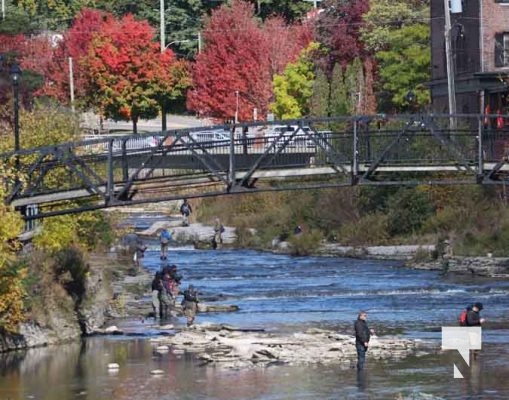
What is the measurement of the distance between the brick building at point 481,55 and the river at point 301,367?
19817 millimetres

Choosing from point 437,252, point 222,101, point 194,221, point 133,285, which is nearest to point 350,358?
point 133,285

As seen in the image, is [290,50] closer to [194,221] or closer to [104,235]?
[194,221]

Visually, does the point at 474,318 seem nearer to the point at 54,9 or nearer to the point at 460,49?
the point at 460,49

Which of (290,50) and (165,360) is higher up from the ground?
(290,50)

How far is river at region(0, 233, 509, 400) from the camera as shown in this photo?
1575 inches

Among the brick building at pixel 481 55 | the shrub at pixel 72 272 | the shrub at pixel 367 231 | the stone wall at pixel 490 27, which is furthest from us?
the stone wall at pixel 490 27

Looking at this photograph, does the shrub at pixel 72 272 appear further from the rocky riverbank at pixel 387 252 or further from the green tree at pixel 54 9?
the green tree at pixel 54 9

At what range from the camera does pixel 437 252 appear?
74.4 meters

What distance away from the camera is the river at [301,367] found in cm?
4000

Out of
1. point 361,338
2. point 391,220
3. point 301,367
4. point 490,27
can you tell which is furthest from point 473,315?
point 490,27

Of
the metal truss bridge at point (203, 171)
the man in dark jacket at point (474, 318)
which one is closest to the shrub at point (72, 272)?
the metal truss bridge at point (203, 171)

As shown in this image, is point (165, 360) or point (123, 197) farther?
point (123, 197)

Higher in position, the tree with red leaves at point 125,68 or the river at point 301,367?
the tree with red leaves at point 125,68

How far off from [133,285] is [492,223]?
19.8 metres
